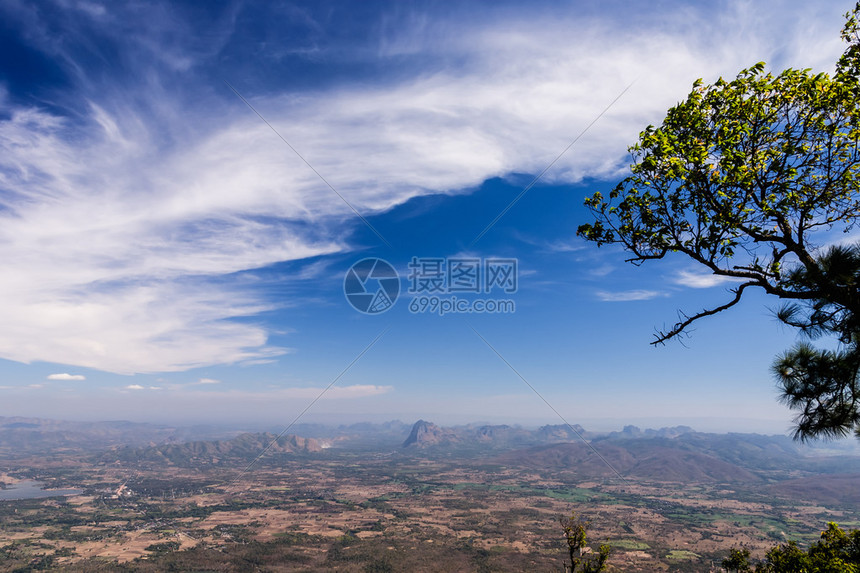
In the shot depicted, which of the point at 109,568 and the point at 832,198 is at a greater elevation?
the point at 832,198

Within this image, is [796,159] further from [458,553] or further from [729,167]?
[458,553]

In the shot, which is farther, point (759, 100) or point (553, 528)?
point (553, 528)

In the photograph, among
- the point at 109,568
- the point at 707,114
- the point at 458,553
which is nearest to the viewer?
the point at 707,114

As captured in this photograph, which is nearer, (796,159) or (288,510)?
(796,159)

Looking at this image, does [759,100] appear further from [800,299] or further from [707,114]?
[800,299]

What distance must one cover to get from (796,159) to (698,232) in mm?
1835

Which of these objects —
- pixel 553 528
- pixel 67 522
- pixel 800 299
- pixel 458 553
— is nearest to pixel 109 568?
pixel 67 522

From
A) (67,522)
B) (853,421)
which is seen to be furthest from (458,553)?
(67,522)

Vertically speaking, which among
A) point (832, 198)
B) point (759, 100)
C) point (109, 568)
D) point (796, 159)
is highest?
point (759, 100)

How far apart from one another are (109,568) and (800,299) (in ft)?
485

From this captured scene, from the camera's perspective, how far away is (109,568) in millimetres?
100688

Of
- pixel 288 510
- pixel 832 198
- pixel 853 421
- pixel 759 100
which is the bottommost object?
pixel 288 510

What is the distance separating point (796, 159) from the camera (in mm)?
6594

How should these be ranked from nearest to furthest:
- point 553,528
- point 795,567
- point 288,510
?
point 795,567
point 553,528
point 288,510
